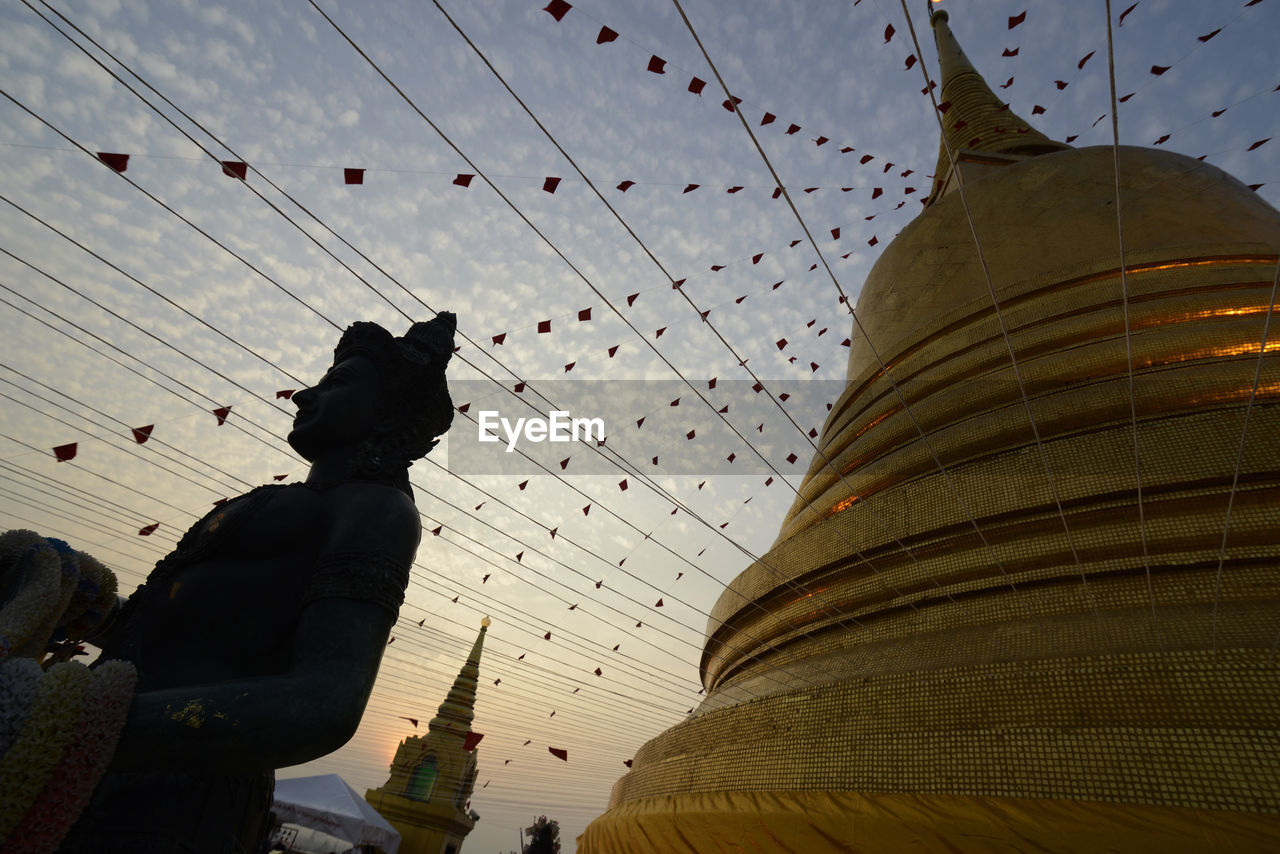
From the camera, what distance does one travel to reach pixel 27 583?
5.71 ft

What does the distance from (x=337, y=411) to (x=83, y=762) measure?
4.07ft

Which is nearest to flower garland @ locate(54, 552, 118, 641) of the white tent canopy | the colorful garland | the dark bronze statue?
the dark bronze statue

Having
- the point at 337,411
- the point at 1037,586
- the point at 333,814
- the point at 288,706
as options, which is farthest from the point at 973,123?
the point at 333,814

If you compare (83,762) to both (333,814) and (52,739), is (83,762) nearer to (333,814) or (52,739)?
(52,739)

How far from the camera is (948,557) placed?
5.05 m

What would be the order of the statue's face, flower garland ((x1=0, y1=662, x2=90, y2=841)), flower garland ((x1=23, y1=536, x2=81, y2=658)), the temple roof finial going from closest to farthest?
flower garland ((x1=0, y1=662, x2=90, y2=841)), flower garland ((x1=23, y1=536, x2=81, y2=658)), the statue's face, the temple roof finial

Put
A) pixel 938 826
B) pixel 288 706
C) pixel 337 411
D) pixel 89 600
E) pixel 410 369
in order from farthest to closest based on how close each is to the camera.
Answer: pixel 938 826 → pixel 410 369 → pixel 337 411 → pixel 89 600 → pixel 288 706

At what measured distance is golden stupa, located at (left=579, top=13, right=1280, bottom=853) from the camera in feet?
9.70

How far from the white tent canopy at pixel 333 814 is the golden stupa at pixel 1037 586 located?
371 inches

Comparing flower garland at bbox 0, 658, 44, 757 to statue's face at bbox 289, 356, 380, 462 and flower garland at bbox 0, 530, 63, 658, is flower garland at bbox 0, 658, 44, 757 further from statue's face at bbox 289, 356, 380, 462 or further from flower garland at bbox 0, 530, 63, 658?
statue's face at bbox 289, 356, 380, 462

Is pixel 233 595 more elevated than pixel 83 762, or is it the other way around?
pixel 233 595

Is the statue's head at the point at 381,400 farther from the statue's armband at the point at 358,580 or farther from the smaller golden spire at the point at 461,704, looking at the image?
the smaller golden spire at the point at 461,704

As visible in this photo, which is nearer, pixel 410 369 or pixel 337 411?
pixel 337 411

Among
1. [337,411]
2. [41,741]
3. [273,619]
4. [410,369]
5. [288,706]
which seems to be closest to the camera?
[41,741]
